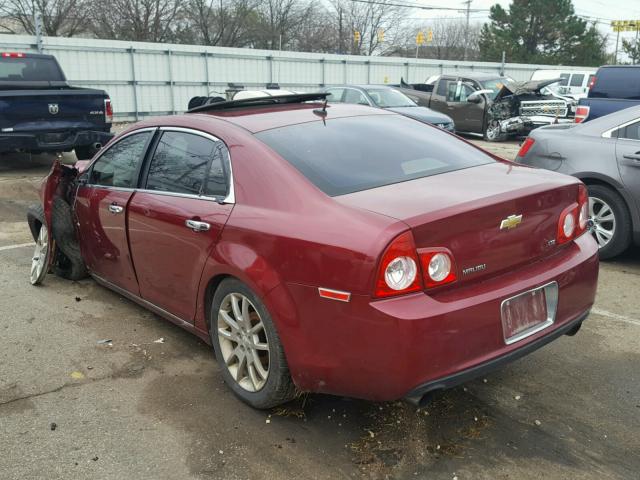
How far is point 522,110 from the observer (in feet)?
54.3

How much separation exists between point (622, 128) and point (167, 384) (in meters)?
4.69

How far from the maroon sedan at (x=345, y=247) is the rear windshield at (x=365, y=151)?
0.01 meters

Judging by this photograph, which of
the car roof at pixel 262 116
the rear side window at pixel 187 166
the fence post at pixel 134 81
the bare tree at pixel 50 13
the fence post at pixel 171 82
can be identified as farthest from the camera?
the bare tree at pixel 50 13

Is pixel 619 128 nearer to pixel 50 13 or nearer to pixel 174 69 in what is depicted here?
pixel 174 69

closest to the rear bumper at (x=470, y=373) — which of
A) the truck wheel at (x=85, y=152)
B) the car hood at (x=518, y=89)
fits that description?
the truck wheel at (x=85, y=152)

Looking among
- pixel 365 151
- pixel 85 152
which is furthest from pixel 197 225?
pixel 85 152

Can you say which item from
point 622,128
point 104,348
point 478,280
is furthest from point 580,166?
point 104,348

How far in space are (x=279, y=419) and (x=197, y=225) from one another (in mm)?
1119

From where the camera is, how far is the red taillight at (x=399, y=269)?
251cm

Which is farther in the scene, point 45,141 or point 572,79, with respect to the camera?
point 572,79

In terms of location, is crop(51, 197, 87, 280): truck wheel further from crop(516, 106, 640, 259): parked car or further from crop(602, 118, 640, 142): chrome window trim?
crop(602, 118, 640, 142): chrome window trim

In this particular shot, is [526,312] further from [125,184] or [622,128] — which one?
[622,128]

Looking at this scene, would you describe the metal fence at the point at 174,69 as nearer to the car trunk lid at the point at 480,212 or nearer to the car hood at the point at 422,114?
the car hood at the point at 422,114

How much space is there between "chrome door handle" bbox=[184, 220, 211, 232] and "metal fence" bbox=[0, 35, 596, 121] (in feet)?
53.4
